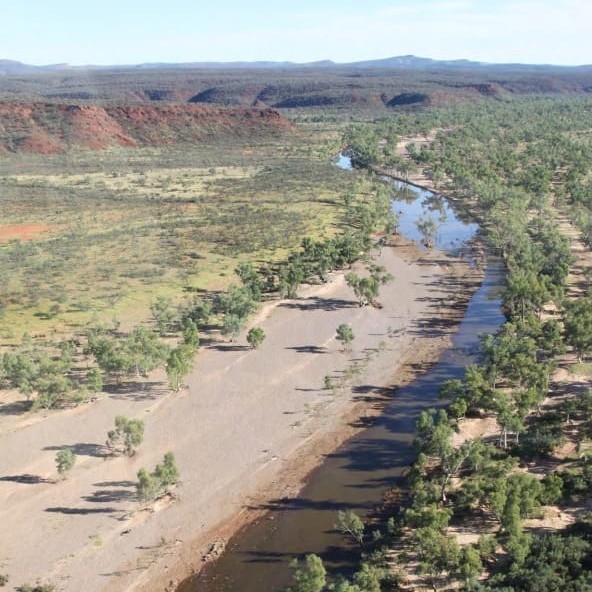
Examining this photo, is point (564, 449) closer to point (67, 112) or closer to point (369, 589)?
point (369, 589)

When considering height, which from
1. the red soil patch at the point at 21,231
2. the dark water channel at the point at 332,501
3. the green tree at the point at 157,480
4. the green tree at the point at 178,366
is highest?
the red soil patch at the point at 21,231

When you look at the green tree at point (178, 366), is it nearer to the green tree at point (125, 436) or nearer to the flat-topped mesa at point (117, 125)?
the green tree at point (125, 436)

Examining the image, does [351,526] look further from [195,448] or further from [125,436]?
[125,436]

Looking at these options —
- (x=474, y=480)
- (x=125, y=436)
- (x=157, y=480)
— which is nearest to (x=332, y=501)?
(x=474, y=480)

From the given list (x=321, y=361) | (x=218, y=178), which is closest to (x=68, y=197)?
(x=218, y=178)

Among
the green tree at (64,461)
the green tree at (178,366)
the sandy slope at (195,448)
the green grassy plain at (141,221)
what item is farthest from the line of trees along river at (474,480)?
the green grassy plain at (141,221)

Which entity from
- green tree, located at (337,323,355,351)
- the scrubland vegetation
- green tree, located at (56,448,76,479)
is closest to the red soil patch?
the scrubland vegetation
